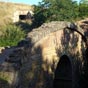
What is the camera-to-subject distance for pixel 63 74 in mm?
10680

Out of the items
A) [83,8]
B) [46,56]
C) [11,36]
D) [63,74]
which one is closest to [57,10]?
[83,8]

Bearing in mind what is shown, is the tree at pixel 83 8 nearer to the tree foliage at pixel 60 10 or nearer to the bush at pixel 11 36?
the tree foliage at pixel 60 10

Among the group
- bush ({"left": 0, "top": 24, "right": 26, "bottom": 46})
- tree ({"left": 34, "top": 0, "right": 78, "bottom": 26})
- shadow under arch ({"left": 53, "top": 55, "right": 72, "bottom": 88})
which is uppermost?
tree ({"left": 34, "top": 0, "right": 78, "bottom": 26})

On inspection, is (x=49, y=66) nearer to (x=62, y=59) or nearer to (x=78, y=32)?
(x=62, y=59)

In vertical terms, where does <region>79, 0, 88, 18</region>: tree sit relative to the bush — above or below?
above

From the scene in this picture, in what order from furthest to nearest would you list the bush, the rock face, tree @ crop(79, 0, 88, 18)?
the bush
tree @ crop(79, 0, 88, 18)
the rock face

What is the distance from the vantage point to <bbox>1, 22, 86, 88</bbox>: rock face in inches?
318

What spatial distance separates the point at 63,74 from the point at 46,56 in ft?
6.00

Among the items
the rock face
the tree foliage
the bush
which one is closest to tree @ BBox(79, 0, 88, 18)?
the tree foliage

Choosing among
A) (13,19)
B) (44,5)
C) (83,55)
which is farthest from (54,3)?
(83,55)

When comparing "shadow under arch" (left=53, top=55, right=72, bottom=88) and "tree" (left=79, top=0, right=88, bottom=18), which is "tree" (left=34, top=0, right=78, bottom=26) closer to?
"tree" (left=79, top=0, right=88, bottom=18)

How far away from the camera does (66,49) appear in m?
10.2

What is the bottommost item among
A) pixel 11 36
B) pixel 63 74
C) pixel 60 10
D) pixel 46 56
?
pixel 63 74

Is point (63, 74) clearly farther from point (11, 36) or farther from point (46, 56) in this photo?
point (11, 36)
